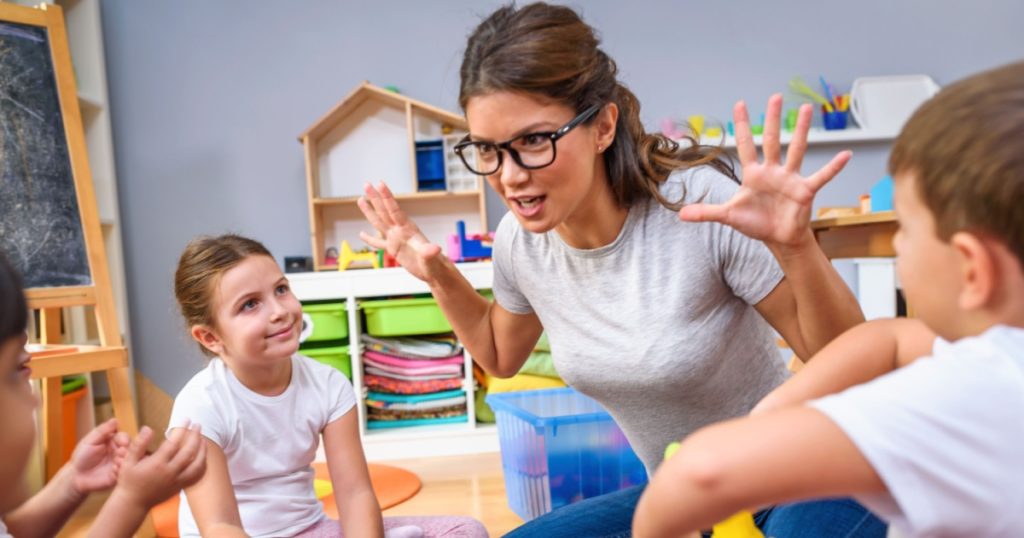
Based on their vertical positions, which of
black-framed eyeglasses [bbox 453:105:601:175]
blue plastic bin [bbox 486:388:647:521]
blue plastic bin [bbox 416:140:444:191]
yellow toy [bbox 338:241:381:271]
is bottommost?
blue plastic bin [bbox 486:388:647:521]

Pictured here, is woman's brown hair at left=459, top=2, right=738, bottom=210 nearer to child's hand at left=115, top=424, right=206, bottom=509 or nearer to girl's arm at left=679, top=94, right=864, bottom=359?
girl's arm at left=679, top=94, right=864, bottom=359

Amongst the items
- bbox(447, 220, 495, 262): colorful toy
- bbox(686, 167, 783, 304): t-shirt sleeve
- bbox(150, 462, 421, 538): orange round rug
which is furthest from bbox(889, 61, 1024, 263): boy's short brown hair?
bbox(447, 220, 495, 262): colorful toy

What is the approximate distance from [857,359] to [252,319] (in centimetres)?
92

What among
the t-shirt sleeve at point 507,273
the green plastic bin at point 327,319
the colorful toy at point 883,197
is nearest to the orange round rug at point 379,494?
the green plastic bin at point 327,319

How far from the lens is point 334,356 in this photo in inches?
106

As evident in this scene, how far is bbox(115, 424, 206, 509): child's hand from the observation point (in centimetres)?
84

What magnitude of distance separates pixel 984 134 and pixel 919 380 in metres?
0.15

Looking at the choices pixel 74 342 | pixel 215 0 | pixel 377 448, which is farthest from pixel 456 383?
pixel 215 0

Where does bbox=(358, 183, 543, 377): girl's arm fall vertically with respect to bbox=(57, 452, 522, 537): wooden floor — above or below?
above

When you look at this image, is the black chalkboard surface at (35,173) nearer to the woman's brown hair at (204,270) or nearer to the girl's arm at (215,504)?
the woman's brown hair at (204,270)

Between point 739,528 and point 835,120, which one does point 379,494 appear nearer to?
point 739,528

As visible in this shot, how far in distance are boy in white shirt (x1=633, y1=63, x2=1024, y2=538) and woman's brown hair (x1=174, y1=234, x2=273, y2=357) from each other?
3.20ft

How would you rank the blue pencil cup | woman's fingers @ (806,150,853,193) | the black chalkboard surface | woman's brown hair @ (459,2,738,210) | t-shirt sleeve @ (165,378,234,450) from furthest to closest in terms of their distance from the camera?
the blue pencil cup
the black chalkboard surface
t-shirt sleeve @ (165,378,234,450)
woman's brown hair @ (459,2,738,210)
woman's fingers @ (806,150,853,193)

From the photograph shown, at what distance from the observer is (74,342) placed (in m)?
2.71
